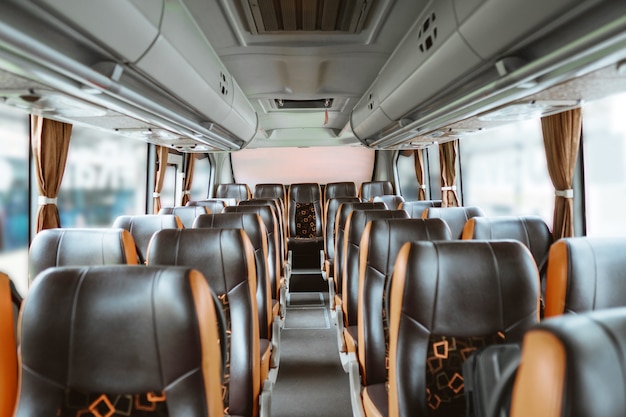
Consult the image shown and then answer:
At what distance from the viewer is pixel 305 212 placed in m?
8.09

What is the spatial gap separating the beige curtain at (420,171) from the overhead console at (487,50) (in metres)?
4.43

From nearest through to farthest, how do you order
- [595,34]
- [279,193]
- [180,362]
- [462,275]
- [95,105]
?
[180,362] < [595,34] < [462,275] < [95,105] < [279,193]

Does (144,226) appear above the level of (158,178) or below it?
below

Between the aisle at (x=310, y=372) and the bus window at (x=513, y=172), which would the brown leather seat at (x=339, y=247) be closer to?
the aisle at (x=310, y=372)

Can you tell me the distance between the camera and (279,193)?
8031 mm

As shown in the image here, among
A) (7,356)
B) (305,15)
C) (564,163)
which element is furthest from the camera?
(564,163)

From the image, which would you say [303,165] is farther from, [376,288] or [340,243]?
[376,288]

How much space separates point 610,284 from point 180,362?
180cm

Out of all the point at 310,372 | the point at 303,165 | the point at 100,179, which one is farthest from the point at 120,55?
the point at 303,165

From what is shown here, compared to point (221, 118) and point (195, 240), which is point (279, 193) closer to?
point (221, 118)

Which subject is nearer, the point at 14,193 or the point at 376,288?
the point at 376,288

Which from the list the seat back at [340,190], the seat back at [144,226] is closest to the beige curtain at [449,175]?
the seat back at [340,190]

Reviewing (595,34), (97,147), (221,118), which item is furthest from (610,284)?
(97,147)

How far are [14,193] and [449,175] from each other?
5747mm
